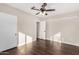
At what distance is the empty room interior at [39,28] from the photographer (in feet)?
4.72

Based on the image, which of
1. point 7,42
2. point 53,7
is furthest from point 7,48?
point 53,7

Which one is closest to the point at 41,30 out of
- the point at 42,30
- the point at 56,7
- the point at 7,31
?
the point at 42,30

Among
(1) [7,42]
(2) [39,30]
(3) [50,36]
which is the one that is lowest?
(1) [7,42]

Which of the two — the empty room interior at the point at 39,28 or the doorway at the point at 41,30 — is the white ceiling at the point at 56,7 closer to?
the empty room interior at the point at 39,28

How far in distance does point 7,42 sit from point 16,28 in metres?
0.31

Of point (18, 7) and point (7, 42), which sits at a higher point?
point (18, 7)

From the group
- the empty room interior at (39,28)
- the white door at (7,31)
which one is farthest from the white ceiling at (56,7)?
the white door at (7,31)

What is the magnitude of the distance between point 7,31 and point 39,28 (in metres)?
0.59

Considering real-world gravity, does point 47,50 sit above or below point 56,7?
below

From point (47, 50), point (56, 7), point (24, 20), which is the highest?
point (56, 7)

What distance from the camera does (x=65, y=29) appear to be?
1486mm

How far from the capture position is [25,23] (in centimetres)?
153

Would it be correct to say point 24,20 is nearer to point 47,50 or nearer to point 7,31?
point 7,31

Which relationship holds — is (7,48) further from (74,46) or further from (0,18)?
(74,46)
